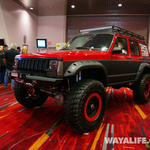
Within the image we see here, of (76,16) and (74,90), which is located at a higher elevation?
(76,16)

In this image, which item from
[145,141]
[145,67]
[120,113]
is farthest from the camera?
[145,67]

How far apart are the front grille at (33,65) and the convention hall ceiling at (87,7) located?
7189mm

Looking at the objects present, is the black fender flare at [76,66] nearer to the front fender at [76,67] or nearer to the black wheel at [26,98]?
the front fender at [76,67]

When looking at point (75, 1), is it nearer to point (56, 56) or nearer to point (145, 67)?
point (145, 67)

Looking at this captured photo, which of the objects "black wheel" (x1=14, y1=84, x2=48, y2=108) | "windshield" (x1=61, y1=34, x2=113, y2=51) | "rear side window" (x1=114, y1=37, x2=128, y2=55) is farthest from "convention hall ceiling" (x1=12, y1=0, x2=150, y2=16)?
"black wheel" (x1=14, y1=84, x2=48, y2=108)

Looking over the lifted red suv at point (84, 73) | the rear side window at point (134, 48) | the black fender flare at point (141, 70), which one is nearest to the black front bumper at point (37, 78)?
the lifted red suv at point (84, 73)

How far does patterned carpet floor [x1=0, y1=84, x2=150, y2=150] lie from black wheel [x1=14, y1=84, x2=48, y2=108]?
0.45 feet

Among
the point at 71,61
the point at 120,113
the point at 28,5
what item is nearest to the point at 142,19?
the point at 28,5

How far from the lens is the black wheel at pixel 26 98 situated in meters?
3.08

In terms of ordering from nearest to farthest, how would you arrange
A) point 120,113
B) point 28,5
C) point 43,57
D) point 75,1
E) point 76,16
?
point 43,57
point 120,113
point 75,1
point 28,5
point 76,16

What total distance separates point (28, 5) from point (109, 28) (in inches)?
301

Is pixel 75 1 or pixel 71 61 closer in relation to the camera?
pixel 71 61

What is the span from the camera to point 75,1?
842 centimetres

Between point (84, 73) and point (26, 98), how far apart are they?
147cm
